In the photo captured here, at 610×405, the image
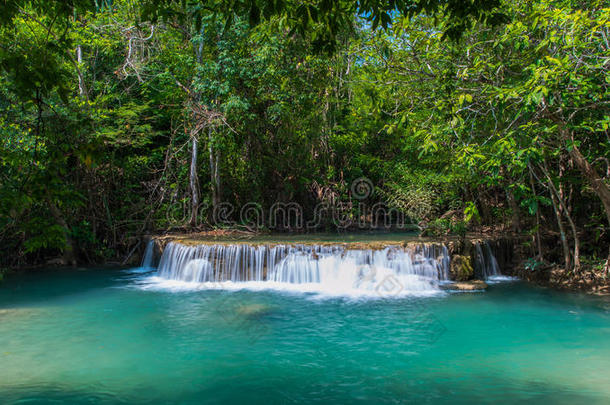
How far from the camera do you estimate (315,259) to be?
10.6 m

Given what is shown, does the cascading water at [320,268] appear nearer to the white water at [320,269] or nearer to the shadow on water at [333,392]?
the white water at [320,269]

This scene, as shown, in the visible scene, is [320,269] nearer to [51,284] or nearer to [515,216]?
[515,216]

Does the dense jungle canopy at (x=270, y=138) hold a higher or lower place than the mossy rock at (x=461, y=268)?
higher

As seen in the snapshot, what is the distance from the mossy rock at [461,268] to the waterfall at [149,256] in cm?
793

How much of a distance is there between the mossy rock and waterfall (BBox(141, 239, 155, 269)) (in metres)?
7.93

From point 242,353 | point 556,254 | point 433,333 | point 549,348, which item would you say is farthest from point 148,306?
point 556,254

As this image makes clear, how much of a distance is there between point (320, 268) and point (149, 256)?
539cm

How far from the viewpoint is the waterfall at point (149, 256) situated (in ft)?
42.9

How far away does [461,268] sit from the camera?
10.4 metres

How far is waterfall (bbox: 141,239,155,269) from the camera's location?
13.1 m

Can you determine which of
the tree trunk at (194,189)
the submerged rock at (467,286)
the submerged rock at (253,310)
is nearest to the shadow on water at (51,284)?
the tree trunk at (194,189)

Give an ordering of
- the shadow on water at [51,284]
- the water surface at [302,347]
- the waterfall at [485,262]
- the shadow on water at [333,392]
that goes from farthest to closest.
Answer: the waterfall at [485,262], the shadow on water at [51,284], the water surface at [302,347], the shadow on water at [333,392]

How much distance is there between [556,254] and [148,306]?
9.35m

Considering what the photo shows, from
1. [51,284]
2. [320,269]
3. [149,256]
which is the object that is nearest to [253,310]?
[320,269]
